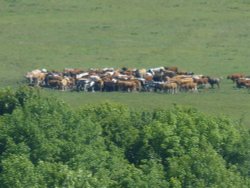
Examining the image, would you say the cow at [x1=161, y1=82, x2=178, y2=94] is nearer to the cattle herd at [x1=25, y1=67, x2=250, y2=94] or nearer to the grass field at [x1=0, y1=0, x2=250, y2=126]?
the cattle herd at [x1=25, y1=67, x2=250, y2=94]

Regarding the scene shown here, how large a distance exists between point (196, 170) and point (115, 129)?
566 centimetres

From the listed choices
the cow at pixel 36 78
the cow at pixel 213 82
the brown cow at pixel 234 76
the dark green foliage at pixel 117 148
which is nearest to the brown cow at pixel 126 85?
the cow at pixel 213 82

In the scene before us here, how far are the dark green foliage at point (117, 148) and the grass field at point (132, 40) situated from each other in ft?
31.2

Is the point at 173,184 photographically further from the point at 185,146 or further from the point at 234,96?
the point at 234,96

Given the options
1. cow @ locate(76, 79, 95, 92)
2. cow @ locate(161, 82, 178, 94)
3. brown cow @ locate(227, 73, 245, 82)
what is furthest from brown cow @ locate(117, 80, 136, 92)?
brown cow @ locate(227, 73, 245, 82)

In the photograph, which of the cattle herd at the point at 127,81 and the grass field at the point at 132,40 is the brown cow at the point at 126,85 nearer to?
the cattle herd at the point at 127,81

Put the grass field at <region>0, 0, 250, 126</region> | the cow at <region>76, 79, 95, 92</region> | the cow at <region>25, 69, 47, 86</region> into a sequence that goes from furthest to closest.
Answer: the cow at <region>25, 69, 47, 86</region>, the cow at <region>76, 79, 95, 92</region>, the grass field at <region>0, 0, 250, 126</region>

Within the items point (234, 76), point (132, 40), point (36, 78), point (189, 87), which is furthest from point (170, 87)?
point (132, 40)

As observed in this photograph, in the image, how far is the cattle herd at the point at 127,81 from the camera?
60.7m

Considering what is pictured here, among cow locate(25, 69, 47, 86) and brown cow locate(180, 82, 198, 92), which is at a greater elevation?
cow locate(25, 69, 47, 86)

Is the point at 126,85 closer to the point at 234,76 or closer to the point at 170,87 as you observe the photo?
the point at 170,87

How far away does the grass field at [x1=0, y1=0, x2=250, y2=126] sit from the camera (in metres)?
59.8

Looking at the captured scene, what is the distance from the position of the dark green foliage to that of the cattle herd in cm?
1059

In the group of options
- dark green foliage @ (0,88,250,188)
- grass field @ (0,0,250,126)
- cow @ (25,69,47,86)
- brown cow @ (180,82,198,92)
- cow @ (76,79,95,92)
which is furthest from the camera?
cow @ (25,69,47,86)
